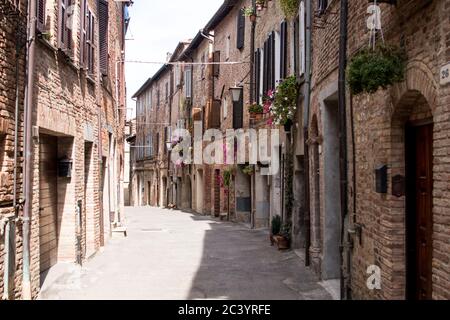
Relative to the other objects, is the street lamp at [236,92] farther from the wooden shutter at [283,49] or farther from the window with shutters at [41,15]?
the window with shutters at [41,15]

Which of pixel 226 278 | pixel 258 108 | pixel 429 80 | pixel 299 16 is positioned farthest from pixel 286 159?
pixel 429 80

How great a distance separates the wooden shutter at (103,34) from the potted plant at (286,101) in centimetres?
420

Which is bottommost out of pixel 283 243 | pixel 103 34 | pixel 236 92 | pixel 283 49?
pixel 283 243

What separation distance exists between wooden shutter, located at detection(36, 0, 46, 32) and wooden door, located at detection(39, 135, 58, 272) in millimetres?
2120

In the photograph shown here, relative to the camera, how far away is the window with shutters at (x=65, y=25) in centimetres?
879

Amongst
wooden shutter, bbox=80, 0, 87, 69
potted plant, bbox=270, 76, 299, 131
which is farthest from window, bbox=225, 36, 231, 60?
wooden shutter, bbox=80, 0, 87, 69

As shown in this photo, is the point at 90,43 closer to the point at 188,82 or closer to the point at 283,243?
the point at 283,243

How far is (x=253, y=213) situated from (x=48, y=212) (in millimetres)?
8855

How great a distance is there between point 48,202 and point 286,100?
527cm

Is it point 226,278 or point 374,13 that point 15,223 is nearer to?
point 226,278

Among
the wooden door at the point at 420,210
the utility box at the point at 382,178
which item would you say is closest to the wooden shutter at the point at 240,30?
the utility box at the point at 382,178

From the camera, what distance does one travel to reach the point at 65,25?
923cm

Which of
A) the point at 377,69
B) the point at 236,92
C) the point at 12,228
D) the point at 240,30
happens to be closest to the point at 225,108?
the point at 240,30

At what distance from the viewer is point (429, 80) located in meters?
4.58
